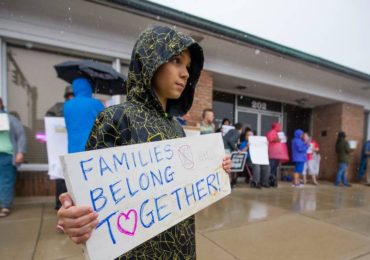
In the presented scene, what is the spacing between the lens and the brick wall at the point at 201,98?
558cm

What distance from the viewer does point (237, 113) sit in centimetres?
798

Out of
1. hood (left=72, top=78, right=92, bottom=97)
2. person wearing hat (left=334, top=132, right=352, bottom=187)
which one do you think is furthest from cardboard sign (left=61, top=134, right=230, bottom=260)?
person wearing hat (left=334, top=132, right=352, bottom=187)

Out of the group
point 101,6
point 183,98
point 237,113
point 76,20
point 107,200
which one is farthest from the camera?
point 237,113

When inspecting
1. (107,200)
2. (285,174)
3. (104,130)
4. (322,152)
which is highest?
(104,130)

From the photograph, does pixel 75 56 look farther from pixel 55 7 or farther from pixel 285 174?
pixel 285 174

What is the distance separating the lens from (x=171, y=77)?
106 cm

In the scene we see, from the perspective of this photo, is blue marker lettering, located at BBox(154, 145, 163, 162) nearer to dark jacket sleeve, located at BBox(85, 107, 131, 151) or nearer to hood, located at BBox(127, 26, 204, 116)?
dark jacket sleeve, located at BBox(85, 107, 131, 151)

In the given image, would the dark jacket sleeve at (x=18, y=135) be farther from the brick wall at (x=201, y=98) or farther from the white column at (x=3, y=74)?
the brick wall at (x=201, y=98)

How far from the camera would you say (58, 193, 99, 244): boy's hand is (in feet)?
2.28

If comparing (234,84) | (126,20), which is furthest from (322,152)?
(126,20)

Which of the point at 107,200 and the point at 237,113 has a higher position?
the point at 237,113

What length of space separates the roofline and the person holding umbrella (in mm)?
3092

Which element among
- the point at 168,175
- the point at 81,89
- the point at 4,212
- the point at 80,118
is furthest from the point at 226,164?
the point at 4,212

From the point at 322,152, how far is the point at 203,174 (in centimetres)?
966
